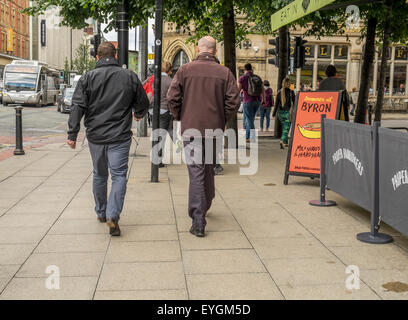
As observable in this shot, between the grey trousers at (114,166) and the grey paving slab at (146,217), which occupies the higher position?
the grey trousers at (114,166)

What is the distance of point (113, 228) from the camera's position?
5.46 meters

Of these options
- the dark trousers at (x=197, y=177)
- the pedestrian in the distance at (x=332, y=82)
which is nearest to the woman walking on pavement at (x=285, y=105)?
the pedestrian in the distance at (x=332, y=82)

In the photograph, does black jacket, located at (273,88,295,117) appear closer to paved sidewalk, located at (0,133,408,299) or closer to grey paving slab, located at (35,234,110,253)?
paved sidewalk, located at (0,133,408,299)

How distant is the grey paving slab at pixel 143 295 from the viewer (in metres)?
3.85

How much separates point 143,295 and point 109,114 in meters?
2.17

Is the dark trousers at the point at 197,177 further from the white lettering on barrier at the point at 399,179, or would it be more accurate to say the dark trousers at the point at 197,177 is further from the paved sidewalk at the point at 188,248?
the white lettering on barrier at the point at 399,179

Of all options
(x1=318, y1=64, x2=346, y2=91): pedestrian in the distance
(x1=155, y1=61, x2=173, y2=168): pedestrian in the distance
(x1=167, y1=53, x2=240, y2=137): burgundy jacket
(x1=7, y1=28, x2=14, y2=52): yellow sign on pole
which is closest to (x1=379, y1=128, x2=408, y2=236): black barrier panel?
(x1=167, y1=53, x2=240, y2=137): burgundy jacket

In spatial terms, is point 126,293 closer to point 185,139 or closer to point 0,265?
point 0,265

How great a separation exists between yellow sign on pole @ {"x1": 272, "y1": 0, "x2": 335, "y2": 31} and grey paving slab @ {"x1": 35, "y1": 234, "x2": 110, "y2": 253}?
390 centimetres

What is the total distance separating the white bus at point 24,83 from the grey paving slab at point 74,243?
33806mm

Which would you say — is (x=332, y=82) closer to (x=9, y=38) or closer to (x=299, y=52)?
(x=299, y=52)

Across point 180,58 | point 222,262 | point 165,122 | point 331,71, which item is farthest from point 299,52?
point 180,58
